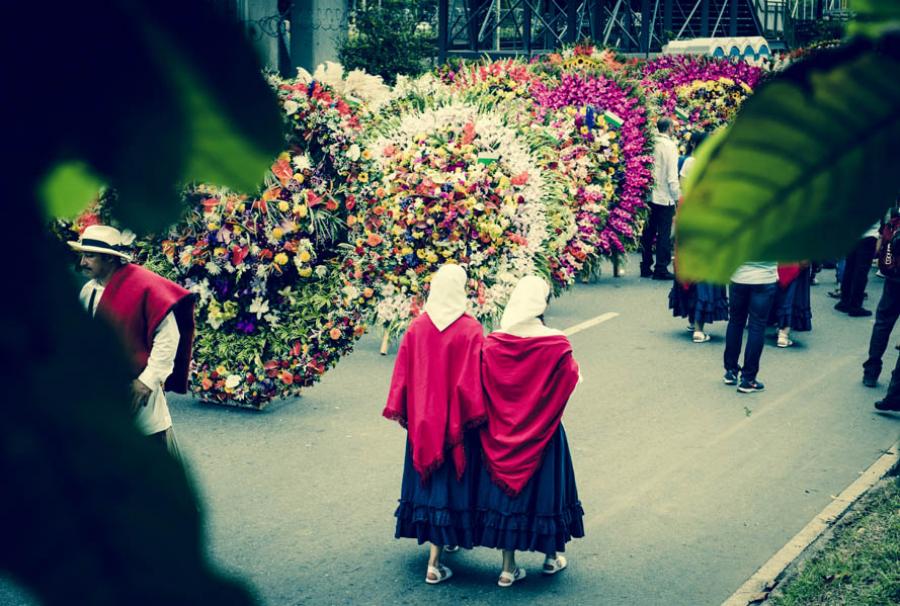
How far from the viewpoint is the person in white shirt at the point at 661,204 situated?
1070 centimetres

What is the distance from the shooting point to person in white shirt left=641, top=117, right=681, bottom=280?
10695 millimetres

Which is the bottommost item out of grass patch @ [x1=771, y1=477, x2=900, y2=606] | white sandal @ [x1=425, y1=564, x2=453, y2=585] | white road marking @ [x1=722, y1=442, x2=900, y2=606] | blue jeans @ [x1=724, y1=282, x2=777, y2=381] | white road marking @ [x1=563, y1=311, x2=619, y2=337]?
white road marking @ [x1=563, y1=311, x2=619, y2=337]

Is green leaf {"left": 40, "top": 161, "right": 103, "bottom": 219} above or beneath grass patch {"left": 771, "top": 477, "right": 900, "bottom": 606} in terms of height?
above

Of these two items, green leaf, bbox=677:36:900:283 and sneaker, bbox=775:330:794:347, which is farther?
sneaker, bbox=775:330:794:347

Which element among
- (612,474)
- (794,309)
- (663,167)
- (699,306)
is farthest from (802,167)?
(663,167)

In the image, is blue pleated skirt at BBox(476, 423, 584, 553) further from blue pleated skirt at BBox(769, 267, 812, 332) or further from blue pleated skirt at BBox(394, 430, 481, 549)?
blue pleated skirt at BBox(769, 267, 812, 332)

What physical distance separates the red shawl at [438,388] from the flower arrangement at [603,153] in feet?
18.0

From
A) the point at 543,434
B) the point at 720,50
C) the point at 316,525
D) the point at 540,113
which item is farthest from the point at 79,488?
the point at 720,50

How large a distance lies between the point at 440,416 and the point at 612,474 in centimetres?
167

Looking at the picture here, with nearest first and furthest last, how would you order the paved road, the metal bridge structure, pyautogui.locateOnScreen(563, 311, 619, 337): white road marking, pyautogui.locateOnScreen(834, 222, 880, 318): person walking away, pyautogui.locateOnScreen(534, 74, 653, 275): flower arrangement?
the paved road
pyautogui.locateOnScreen(563, 311, 619, 337): white road marking
pyautogui.locateOnScreen(834, 222, 880, 318): person walking away
pyautogui.locateOnScreen(534, 74, 653, 275): flower arrangement
the metal bridge structure

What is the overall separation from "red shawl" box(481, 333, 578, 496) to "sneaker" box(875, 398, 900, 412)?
3326 millimetres

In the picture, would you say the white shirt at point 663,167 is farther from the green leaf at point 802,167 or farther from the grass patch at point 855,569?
the green leaf at point 802,167

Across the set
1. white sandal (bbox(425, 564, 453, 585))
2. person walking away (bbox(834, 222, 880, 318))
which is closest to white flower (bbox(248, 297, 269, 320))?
white sandal (bbox(425, 564, 453, 585))

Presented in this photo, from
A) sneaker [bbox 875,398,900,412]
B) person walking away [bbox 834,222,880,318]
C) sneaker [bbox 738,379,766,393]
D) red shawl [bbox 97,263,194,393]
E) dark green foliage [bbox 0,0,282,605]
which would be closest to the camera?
dark green foliage [bbox 0,0,282,605]
